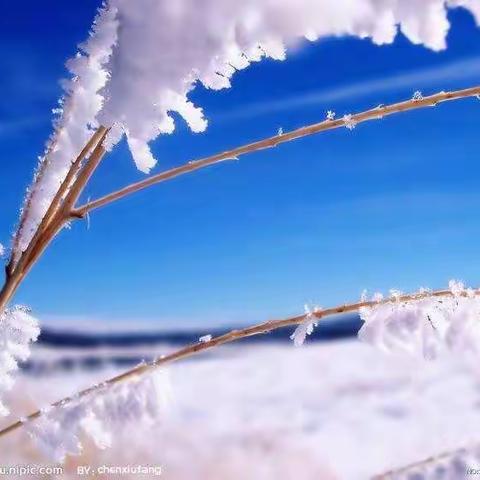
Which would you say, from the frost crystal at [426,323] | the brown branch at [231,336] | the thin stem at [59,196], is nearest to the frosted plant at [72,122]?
the thin stem at [59,196]

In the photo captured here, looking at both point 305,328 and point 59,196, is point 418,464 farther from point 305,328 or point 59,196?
point 59,196

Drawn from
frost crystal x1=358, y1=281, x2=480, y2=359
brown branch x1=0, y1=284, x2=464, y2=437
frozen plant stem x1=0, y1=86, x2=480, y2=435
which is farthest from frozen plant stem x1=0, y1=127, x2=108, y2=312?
frost crystal x1=358, y1=281, x2=480, y2=359

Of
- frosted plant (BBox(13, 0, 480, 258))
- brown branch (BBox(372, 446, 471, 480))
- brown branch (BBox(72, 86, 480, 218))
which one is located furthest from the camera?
brown branch (BBox(372, 446, 471, 480))

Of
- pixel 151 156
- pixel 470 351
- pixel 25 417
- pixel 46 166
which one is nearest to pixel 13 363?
pixel 25 417

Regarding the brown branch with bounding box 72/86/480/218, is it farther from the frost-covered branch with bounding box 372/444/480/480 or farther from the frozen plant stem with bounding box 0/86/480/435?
the frost-covered branch with bounding box 372/444/480/480

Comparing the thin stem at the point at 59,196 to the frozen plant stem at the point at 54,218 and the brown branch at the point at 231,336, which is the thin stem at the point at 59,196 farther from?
the brown branch at the point at 231,336

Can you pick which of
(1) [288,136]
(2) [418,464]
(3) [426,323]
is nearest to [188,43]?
(1) [288,136]
